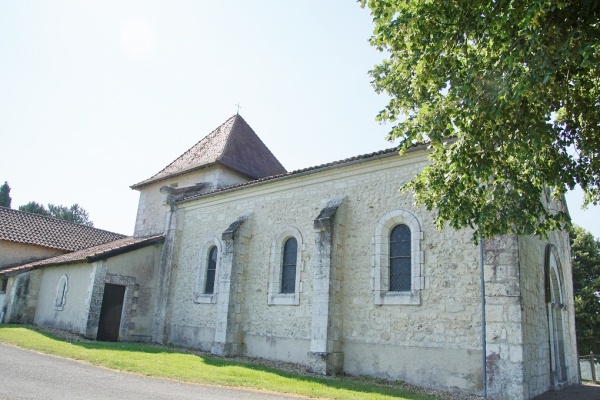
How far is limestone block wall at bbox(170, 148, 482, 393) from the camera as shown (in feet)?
31.3

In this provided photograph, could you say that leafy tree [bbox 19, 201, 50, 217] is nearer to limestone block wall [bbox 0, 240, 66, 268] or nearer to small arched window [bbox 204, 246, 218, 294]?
limestone block wall [bbox 0, 240, 66, 268]

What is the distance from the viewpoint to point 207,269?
15852mm

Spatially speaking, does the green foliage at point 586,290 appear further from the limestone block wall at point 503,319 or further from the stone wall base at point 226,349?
the stone wall base at point 226,349

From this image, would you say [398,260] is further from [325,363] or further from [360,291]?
[325,363]

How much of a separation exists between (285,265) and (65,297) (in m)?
9.68

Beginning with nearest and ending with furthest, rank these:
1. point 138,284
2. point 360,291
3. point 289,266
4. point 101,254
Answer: point 360,291 → point 289,266 → point 101,254 → point 138,284

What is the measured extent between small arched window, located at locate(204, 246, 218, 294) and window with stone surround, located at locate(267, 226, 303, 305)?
3.04 metres

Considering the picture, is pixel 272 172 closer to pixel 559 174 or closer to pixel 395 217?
pixel 395 217

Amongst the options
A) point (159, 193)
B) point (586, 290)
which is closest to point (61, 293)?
point (159, 193)

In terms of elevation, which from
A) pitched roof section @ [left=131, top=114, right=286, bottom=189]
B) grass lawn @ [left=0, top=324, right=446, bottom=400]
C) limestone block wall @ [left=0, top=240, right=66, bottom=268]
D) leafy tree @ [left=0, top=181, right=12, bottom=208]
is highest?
leafy tree @ [left=0, top=181, right=12, bottom=208]

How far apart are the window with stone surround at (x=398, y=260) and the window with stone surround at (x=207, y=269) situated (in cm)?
649

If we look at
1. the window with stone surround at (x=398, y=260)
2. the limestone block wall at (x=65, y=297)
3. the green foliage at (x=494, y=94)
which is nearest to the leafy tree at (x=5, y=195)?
the limestone block wall at (x=65, y=297)

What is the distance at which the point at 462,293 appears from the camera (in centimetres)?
956

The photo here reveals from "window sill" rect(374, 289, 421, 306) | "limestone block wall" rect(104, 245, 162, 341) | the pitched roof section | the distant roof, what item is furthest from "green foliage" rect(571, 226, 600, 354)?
the distant roof
